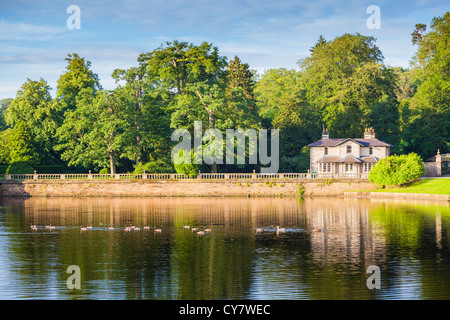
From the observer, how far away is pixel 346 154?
258 feet

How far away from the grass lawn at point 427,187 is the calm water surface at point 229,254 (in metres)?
13.0

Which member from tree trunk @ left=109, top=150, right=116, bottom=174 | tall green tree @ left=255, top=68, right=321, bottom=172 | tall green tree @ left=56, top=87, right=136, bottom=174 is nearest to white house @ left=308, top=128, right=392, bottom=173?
tall green tree @ left=255, top=68, right=321, bottom=172

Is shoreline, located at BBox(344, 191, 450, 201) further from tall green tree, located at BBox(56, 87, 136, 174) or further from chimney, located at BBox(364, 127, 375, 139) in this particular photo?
tall green tree, located at BBox(56, 87, 136, 174)

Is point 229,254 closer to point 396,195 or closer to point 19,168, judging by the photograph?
point 396,195

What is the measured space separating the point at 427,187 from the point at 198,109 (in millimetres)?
30152

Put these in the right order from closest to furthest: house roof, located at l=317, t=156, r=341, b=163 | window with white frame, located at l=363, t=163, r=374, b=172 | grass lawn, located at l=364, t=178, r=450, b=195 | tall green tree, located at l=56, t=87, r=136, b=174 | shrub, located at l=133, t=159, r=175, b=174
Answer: grass lawn, located at l=364, t=178, r=450, b=195, tall green tree, located at l=56, t=87, r=136, b=174, shrub, located at l=133, t=159, r=175, b=174, house roof, located at l=317, t=156, r=341, b=163, window with white frame, located at l=363, t=163, r=374, b=172

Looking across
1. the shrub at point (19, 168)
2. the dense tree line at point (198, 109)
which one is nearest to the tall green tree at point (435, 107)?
the dense tree line at point (198, 109)

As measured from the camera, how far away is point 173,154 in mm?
75625

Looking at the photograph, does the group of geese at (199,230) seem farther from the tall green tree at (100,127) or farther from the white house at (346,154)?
the white house at (346,154)

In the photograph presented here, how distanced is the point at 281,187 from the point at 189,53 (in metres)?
22.5

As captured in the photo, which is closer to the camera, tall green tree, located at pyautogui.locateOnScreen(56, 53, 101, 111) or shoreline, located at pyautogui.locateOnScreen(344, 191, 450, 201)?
shoreline, located at pyautogui.locateOnScreen(344, 191, 450, 201)

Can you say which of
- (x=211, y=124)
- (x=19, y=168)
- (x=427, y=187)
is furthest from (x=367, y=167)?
(x=19, y=168)

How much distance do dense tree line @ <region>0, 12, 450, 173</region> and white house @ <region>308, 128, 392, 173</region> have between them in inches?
149

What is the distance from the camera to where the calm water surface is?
2234 cm
